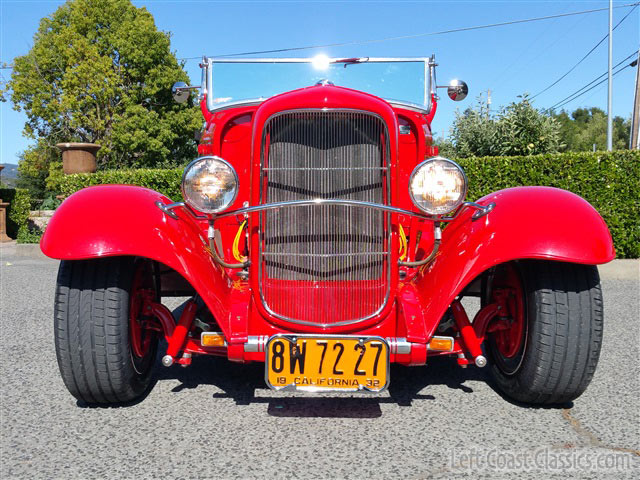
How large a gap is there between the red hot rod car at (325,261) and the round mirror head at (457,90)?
1.42m

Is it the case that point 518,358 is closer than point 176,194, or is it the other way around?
point 518,358

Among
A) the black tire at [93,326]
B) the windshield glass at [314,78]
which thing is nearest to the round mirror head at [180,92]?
the windshield glass at [314,78]

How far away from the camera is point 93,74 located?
24.6 metres

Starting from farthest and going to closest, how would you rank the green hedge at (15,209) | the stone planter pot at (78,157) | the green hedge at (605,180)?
the green hedge at (15,209)
the stone planter pot at (78,157)
the green hedge at (605,180)

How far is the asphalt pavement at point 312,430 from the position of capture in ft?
6.85

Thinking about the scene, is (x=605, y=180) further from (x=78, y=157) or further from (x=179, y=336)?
(x=78, y=157)

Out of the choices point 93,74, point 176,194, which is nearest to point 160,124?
point 93,74

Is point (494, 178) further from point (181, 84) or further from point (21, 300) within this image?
point (21, 300)

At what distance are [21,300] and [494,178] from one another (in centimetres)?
679

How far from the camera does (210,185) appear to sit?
242 centimetres

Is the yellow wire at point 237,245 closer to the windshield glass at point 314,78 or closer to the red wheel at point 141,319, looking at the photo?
the red wheel at point 141,319

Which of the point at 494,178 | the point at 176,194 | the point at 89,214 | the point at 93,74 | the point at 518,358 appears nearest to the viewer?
the point at 89,214

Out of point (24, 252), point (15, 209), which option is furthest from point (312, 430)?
point (15, 209)

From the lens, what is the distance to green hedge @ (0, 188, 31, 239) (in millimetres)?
14039
